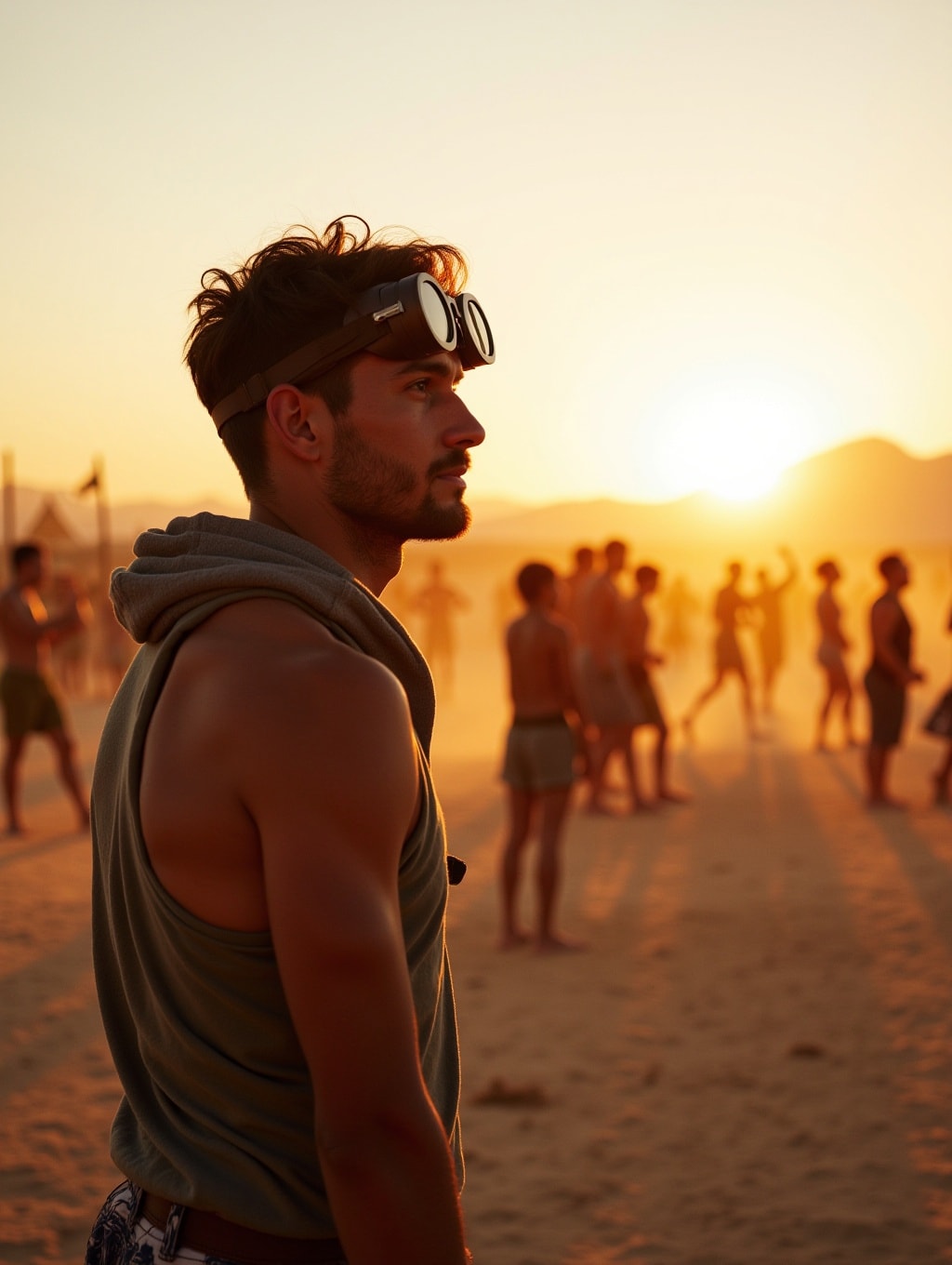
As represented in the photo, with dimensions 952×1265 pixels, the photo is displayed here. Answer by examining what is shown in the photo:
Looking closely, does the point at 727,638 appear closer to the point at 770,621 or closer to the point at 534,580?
the point at 770,621

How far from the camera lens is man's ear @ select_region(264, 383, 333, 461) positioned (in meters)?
1.65

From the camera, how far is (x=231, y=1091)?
145 centimetres

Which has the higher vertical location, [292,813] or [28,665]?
[292,813]

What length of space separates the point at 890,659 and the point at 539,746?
177 inches

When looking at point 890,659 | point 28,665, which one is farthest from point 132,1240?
point 890,659

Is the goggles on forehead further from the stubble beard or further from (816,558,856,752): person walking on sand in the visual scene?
(816,558,856,752): person walking on sand

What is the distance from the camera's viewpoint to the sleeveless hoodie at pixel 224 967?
1.41 m

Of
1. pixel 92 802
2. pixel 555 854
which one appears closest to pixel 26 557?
pixel 555 854

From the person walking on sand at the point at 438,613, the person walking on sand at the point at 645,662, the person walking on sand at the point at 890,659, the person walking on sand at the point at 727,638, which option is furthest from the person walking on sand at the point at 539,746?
the person walking on sand at the point at 438,613

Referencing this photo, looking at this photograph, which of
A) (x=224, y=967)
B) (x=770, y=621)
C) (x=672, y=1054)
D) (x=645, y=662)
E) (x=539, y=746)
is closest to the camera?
(x=224, y=967)

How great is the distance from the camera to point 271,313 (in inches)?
66.5

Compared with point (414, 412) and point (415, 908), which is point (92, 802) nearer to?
point (415, 908)

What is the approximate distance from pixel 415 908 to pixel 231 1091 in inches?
11.6

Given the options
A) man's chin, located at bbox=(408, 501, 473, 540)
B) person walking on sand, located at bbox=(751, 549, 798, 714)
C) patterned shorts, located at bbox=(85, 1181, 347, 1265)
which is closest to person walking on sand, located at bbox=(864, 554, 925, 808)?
person walking on sand, located at bbox=(751, 549, 798, 714)
